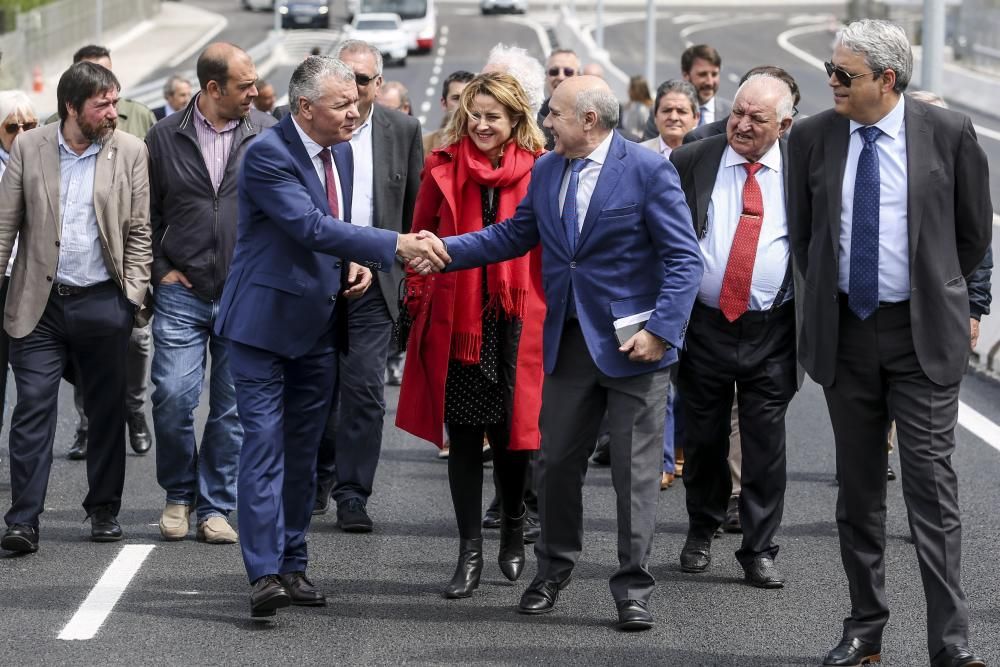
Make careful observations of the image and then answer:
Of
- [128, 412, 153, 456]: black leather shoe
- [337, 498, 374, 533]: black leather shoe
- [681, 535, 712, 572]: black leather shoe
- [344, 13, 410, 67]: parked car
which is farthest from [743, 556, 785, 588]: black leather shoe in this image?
[344, 13, 410, 67]: parked car

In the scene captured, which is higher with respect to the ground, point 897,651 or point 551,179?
point 551,179

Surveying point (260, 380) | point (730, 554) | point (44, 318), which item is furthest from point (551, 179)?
point (44, 318)

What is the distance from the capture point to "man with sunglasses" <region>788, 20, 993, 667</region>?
5.79 m

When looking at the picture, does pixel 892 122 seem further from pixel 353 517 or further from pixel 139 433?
pixel 139 433

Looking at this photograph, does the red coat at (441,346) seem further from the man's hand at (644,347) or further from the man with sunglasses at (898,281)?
the man with sunglasses at (898,281)

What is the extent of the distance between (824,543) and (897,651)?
5.66ft

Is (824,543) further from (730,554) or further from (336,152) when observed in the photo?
(336,152)

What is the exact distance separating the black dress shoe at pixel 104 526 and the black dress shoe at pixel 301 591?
4.29 ft

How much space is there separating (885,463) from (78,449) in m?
5.21

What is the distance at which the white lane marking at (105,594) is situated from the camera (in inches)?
252

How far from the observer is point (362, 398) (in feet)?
27.3

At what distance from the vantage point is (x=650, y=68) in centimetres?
3894

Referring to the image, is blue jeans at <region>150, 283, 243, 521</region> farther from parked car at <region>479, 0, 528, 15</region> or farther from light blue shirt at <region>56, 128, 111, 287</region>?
parked car at <region>479, 0, 528, 15</region>

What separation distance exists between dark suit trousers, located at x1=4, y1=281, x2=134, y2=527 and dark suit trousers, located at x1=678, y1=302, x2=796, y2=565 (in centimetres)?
256
